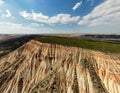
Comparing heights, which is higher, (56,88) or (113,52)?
(113,52)

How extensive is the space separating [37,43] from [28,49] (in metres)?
4.58

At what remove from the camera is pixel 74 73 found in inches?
1826

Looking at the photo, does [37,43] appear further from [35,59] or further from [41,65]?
[41,65]

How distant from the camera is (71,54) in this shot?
54.3 m

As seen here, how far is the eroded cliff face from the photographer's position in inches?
1629

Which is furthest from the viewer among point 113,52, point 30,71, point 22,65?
point 22,65

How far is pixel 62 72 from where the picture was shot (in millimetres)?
47969

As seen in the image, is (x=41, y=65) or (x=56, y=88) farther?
(x=41, y=65)

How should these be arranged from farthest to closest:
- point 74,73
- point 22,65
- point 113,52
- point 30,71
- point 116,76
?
point 22,65
point 30,71
point 113,52
point 74,73
point 116,76

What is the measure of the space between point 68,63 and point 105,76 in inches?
486

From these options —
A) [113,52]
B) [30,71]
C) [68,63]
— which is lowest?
[30,71]

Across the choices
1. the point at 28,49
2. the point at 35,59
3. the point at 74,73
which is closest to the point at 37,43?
the point at 28,49

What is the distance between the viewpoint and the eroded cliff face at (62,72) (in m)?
41.4

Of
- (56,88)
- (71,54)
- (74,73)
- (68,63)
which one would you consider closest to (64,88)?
(56,88)
